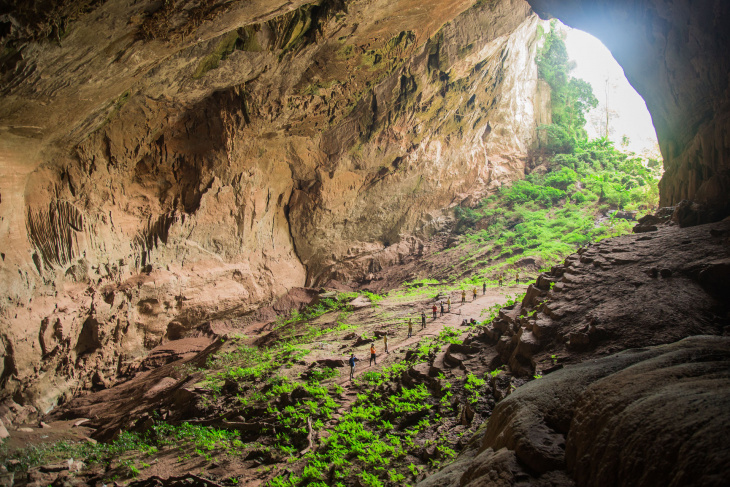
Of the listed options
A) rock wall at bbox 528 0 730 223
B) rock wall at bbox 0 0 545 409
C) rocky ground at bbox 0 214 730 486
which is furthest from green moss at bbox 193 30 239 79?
rock wall at bbox 528 0 730 223

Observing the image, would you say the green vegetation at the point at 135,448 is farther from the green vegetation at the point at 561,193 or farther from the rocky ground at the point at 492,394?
the green vegetation at the point at 561,193

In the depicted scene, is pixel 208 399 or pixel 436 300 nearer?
pixel 208 399

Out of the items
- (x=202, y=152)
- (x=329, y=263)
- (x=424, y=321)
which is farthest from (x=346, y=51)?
(x=329, y=263)

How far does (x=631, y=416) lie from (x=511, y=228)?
22378 millimetres

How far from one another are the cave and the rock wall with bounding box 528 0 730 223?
8 cm

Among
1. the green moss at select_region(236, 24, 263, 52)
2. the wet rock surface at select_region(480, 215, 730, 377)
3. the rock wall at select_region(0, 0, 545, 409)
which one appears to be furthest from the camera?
the green moss at select_region(236, 24, 263, 52)

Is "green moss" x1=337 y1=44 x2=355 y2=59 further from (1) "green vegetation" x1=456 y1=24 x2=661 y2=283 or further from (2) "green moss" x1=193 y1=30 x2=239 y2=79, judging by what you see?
(1) "green vegetation" x1=456 y1=24 x2=661 y2=283

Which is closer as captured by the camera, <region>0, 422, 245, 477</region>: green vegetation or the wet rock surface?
the wet rock surface

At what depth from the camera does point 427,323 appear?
48.7 feet

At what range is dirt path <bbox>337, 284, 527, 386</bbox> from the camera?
39.1 ft

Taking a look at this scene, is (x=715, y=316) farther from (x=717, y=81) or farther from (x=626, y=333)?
(x=717, y=81)

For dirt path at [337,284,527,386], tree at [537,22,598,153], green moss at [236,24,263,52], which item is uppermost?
tree at [537,22,598,153]

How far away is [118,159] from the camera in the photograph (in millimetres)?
14109

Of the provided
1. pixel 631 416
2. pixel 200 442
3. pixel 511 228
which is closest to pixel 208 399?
pixel 200 442
